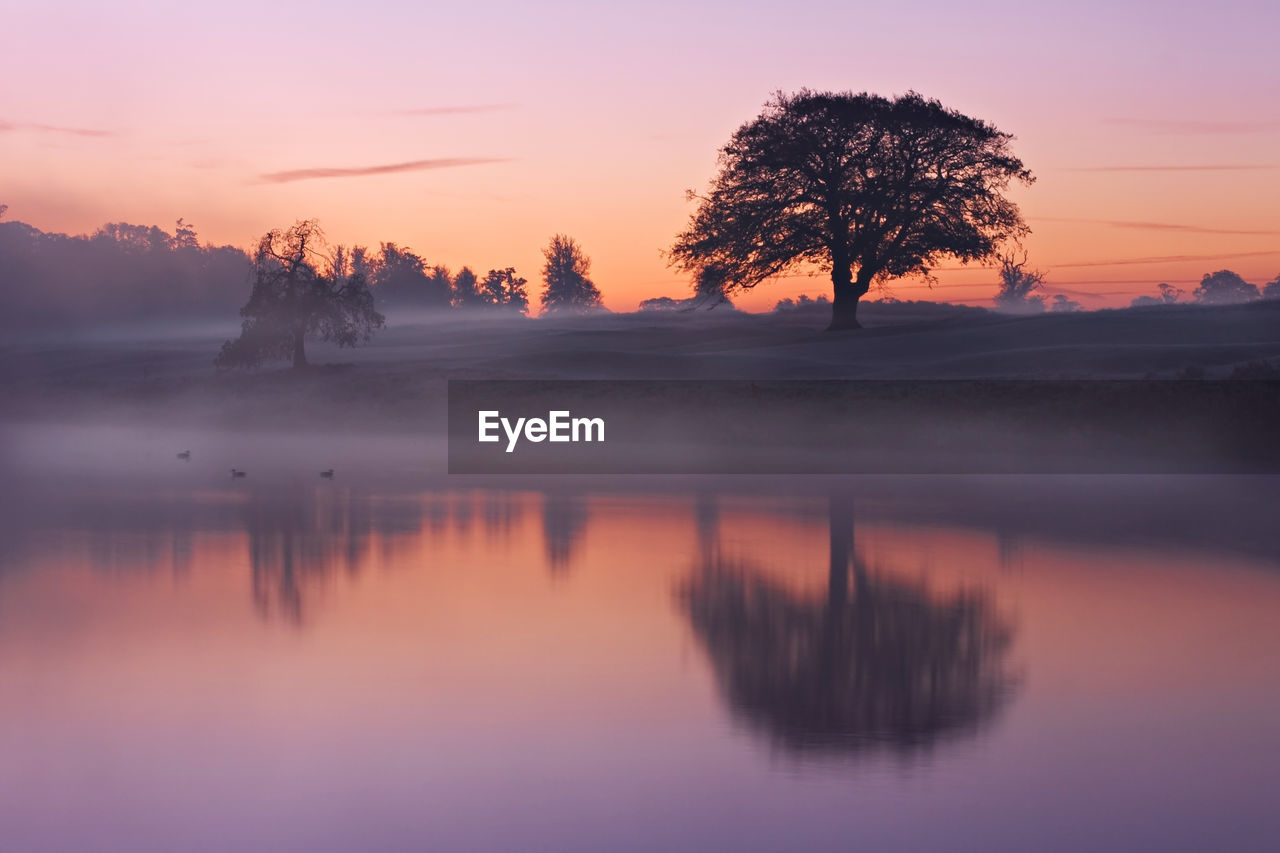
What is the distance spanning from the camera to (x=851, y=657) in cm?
1312

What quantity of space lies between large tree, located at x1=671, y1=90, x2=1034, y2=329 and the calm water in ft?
150

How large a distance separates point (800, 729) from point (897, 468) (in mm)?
25175

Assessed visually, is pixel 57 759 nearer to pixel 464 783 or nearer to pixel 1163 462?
pixel 464 783

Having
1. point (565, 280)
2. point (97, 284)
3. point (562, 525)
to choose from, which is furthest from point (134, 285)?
point (562, 525)

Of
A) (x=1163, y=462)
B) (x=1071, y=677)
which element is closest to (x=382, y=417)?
(x=1163, y=462)

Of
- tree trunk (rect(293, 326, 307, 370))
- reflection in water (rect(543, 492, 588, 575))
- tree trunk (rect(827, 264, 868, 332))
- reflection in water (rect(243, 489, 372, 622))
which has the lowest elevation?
reflection in water (rect(543, 492, 588, 575))

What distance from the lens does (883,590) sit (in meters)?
17.1

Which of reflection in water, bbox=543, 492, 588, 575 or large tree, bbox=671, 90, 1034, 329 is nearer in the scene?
reflection in water, bbox=543, 492, 588, 575

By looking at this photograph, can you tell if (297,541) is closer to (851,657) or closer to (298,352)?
(851,657)

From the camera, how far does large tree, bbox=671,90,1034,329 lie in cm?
6825

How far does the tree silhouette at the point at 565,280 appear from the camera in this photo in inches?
7397

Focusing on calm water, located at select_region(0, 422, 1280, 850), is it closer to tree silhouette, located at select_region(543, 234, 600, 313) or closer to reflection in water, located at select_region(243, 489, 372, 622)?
reflection in water, located at select_region(243, 489, 372, 622)
